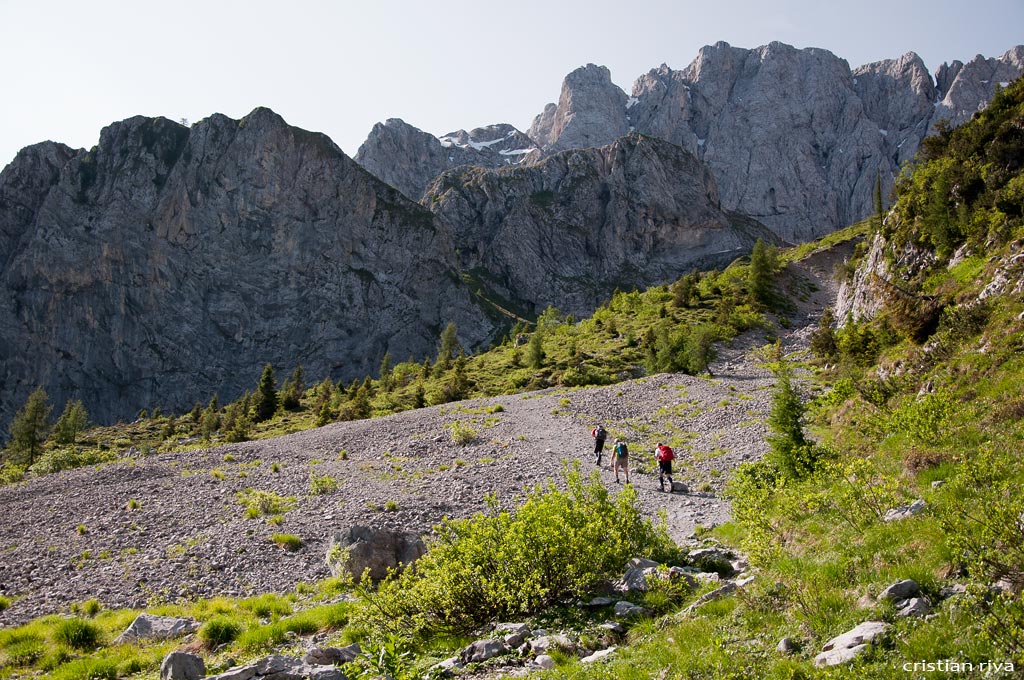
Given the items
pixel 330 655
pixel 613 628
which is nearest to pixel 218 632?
pixel 330 655

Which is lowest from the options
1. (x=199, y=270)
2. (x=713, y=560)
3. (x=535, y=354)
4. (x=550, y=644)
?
(x=713, y=560)

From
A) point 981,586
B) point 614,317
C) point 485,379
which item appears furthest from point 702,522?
point 614,317

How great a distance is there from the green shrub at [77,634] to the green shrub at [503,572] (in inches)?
268

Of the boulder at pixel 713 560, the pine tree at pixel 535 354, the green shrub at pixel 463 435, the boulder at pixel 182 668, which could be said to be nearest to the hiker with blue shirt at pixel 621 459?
the boulder at pixel 713 560

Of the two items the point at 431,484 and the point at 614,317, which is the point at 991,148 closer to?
the point at 431,484

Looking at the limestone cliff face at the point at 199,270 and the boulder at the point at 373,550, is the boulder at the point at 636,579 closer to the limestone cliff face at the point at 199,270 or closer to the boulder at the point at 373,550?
the boulder at the point at 373,550

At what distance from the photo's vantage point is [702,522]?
1623 cm

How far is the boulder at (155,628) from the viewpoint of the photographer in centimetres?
1188

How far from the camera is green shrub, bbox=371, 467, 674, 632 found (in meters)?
9.91

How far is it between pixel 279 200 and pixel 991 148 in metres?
171

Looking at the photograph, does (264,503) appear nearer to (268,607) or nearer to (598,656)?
(268,607)

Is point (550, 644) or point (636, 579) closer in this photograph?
point (550, 644)

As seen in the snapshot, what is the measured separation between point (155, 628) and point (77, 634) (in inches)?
61.9

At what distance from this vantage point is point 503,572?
1005 centimetres
